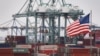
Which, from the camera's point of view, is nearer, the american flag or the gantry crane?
the american flag

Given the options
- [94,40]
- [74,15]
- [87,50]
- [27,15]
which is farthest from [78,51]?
[27,15]

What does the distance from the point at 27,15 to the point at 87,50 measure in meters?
51.5

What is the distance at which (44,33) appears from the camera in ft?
348

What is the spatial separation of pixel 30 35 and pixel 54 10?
374 inches

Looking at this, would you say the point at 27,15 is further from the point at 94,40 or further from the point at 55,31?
the point at 94,40

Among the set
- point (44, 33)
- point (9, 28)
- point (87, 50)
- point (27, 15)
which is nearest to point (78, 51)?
point (87, 50)

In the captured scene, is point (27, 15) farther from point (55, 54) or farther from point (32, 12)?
point (55, 54)

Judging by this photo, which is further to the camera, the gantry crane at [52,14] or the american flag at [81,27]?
the gantry crane at [52,14]

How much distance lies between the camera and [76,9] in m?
92.1

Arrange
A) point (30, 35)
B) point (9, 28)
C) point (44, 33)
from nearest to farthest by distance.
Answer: point (30, 35) < point (44, 33) < point (9, 28)

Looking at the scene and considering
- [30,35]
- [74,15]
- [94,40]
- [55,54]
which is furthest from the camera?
[30,35]

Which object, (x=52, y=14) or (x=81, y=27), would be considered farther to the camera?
(x=52, y=14)

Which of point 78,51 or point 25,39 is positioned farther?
point 25,39

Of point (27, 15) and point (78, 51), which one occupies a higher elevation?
point (27, 15)
